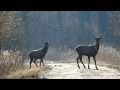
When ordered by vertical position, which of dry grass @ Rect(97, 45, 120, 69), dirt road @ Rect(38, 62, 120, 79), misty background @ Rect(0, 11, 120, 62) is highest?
dirt road @ Rect(38, 62, 120, 79)

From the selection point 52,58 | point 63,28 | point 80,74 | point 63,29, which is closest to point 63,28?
point 63,28

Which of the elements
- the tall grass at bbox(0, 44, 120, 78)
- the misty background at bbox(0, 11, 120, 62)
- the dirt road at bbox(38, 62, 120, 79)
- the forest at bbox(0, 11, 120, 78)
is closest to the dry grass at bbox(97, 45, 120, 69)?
the tall grass at bbox(0, 44, 120, 78)

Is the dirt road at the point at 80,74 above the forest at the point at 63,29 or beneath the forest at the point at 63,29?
above

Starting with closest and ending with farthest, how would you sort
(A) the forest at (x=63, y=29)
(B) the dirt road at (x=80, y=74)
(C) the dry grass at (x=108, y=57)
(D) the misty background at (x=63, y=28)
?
1. (B) the dirt road at (x=80, y=74)
2. (C) the dry grass at (x=108, y=57)
3. (A) the forest at (x=63, y=29)
4. (D) the misty background at (x=63, y=28)

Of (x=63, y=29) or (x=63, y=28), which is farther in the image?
(x=63, y=28)

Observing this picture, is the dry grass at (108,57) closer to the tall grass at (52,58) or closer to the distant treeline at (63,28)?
the tall grass at (52,58)

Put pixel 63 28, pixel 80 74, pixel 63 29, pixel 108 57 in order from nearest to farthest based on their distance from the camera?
pixel 80 74, pixel 108 57, pixel 63 29, pixel 63 28

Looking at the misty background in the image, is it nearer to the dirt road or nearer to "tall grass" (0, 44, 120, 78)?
"tall grass" (0, 44, 120, 78)

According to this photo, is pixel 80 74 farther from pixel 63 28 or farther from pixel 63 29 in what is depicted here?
pixel 63 28

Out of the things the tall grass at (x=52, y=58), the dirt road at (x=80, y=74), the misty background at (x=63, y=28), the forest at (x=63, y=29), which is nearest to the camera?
the dirt road at (x=80, y=74)

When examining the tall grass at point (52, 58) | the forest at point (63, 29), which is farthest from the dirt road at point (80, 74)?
the forest at point (63, 29)

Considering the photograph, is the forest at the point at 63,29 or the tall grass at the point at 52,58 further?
the forest at the point at 63,29
